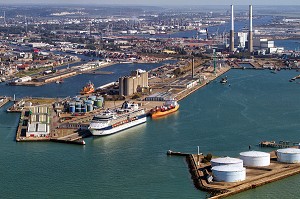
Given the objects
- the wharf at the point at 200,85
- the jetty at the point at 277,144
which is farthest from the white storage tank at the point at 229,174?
the wharf at the point at 200,85

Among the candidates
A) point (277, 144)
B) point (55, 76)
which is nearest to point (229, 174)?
point (277, 144)

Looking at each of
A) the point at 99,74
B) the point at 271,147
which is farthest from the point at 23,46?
the point at 271,147

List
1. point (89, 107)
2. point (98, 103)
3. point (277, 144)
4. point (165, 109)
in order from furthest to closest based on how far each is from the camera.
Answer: point (98, 103)
point (89, 107)
point (165, 109)
point (277, 144)

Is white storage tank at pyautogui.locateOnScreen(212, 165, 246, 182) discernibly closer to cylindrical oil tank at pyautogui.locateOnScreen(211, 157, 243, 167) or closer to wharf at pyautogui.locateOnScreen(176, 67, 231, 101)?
cylindrical oil tank at pyautogui.locateOnScreen(211, 157, 243, 167)

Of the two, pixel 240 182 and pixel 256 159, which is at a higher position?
pixel 256 159

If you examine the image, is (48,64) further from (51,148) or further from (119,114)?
(51,148)

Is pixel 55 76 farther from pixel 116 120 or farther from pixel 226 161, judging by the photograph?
pixel 226 161
